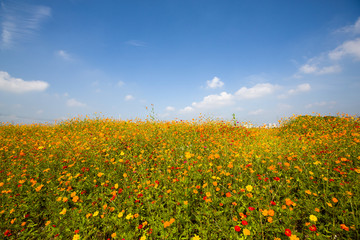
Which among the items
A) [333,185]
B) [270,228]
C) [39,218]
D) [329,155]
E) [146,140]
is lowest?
[39,218]

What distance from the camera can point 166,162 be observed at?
3.93 metres

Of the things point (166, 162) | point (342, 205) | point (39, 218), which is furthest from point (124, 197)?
point (342, 205)

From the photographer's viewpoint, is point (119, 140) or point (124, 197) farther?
point (119, 140)

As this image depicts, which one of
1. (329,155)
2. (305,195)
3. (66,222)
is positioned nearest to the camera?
(66,222)

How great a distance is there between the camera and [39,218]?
2.85 meters

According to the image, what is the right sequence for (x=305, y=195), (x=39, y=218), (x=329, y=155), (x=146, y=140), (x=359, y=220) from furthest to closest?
1. (x=146, y=140)
2. (x=329, y=155)
3. (x=39, y=218)
4. (x=305, y=195)
5. (x=359, y=220)

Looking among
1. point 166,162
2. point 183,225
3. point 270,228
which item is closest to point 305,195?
point 270,228

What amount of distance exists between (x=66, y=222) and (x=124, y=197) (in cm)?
92

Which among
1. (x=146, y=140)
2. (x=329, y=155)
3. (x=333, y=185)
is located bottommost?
(x=333, y=185)

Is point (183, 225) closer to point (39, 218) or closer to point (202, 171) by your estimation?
point (202, 171)

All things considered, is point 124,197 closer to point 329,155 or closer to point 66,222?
point 66,222

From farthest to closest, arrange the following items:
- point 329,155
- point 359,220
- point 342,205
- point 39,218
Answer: point 329,155 → point 39,218 → point 342,205 → point 359,220

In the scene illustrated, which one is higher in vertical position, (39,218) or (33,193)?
(33,193)

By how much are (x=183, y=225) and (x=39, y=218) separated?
2650mm
